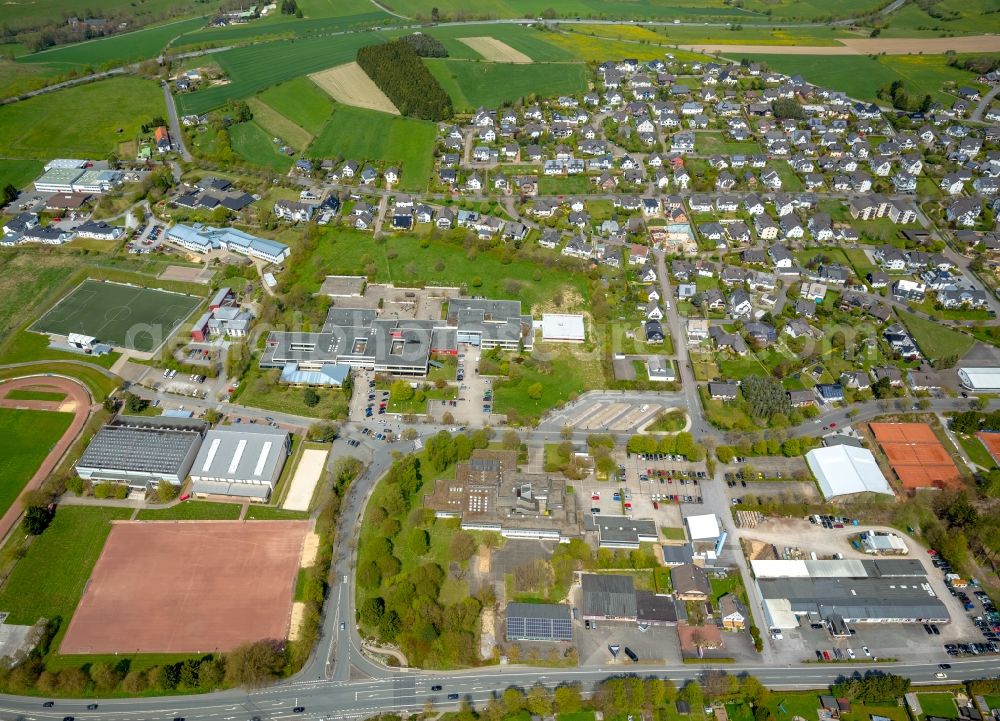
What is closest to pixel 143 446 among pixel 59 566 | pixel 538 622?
pixel 59 566

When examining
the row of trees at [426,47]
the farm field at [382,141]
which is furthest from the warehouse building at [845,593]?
the row of trees at [426,47]

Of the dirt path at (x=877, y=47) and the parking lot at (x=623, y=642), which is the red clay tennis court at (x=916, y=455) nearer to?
the parking lot at (x=623, y=642)

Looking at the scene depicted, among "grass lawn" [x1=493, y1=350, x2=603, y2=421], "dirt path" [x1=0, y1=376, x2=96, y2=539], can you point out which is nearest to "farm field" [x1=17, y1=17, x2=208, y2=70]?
"dirt path" [x1=0, y1=376, x2=96, y2=539]

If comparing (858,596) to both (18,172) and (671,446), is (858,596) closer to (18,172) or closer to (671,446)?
(671,446)

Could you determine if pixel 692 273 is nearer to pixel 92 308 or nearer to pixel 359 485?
pixel 359 485

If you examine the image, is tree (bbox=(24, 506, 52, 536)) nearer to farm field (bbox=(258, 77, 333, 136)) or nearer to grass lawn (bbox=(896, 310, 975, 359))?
farm field (bbox=(258, 77, 333, 136))

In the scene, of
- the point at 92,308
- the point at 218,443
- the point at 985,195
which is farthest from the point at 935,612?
the point at 92,308
